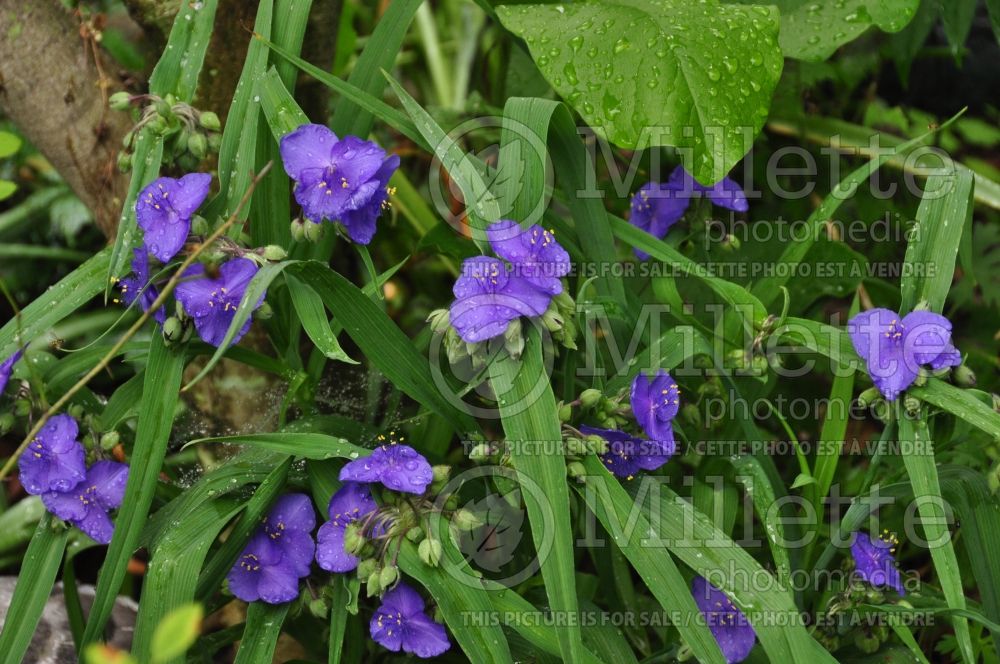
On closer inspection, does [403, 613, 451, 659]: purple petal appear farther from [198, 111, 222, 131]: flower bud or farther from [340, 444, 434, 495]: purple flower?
[198, 111, 222, 131]: flower bud

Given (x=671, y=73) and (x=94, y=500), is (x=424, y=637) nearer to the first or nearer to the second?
(x=94, y=500)

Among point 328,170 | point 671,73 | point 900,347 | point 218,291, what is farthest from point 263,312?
point 900,347

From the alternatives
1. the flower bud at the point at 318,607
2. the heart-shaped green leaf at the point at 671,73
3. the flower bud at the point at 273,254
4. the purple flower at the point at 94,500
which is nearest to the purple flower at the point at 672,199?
the heart-shaped green leaf at the point at 671,73

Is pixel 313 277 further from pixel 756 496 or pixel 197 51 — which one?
pixel 756 496

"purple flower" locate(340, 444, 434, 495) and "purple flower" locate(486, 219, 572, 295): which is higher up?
"purple flower" locate(486, 219, 572, 295)

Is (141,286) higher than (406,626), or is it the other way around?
(141,286)

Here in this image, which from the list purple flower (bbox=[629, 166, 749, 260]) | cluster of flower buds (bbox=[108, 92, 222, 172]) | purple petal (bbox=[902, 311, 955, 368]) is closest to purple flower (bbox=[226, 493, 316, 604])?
cluster of flower buds (bbox=[108, 92, 222, 172])

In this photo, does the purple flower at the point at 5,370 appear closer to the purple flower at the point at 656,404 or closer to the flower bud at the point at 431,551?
the flower bud at the point at 431,551
